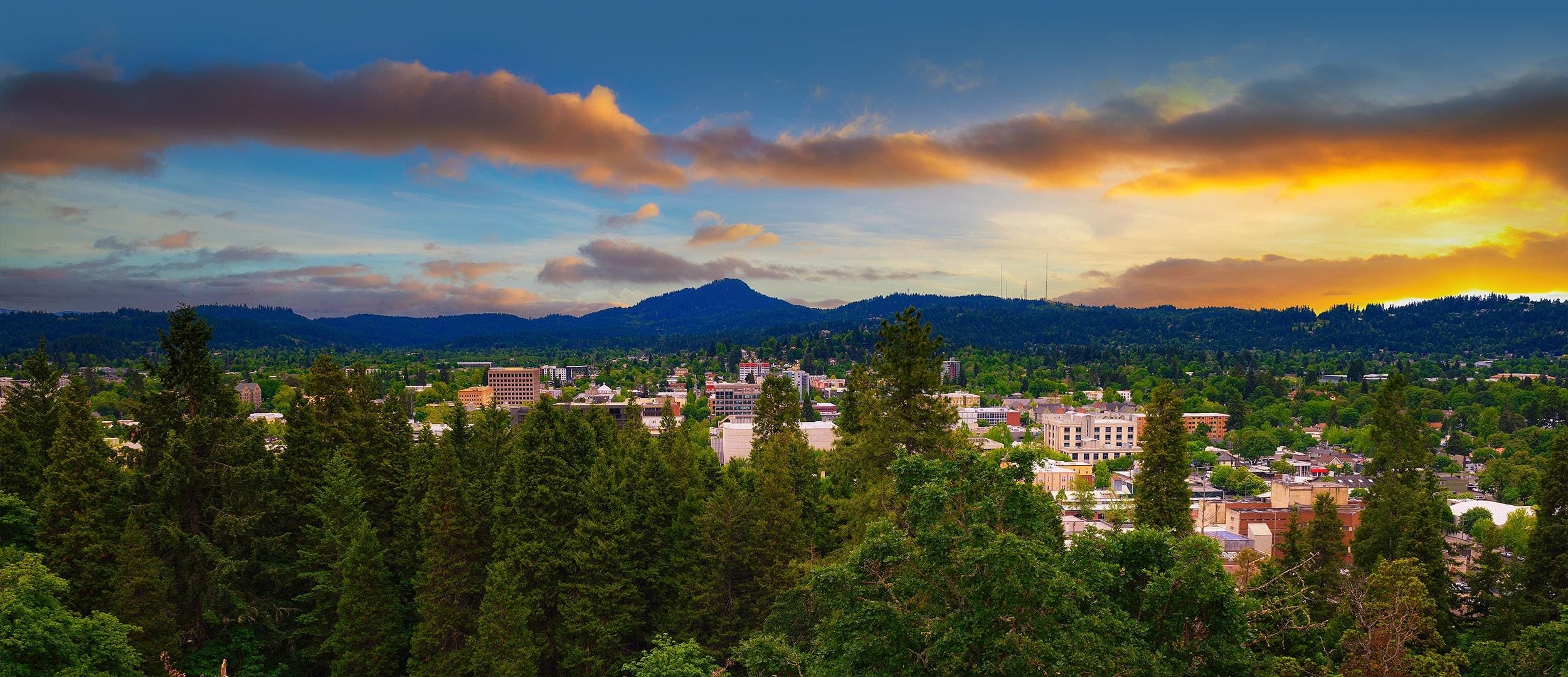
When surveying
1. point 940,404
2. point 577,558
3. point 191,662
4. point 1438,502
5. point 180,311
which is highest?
point 180,311

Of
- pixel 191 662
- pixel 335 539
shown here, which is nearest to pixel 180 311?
pixel 335 539

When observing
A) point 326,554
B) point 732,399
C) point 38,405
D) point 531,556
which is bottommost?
point 732,399

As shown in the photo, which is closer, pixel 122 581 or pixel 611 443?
pixel 122 581

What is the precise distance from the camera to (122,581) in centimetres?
2147

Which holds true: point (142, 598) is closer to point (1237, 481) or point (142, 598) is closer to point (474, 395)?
point (1237, 481)

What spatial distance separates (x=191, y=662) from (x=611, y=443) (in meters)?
18.0

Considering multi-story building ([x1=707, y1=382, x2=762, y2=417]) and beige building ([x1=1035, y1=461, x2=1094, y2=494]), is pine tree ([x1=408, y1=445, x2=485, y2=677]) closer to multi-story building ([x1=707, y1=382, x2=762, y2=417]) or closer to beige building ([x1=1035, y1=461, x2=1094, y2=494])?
beige building ([x1=1035, y1=461, x2=1094, y2=494])

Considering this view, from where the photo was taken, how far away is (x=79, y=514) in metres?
22.2

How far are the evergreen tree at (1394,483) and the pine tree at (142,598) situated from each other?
3845 centimetres

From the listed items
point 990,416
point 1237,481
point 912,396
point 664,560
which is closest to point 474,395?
point 990,416

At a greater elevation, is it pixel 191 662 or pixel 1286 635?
pixel 1286 635

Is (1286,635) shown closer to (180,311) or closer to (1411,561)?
(1411,561)

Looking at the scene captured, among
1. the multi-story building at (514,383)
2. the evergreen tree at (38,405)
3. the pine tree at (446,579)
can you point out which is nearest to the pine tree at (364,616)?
the pine tree at (446,579)

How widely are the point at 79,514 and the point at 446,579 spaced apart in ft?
32.6
